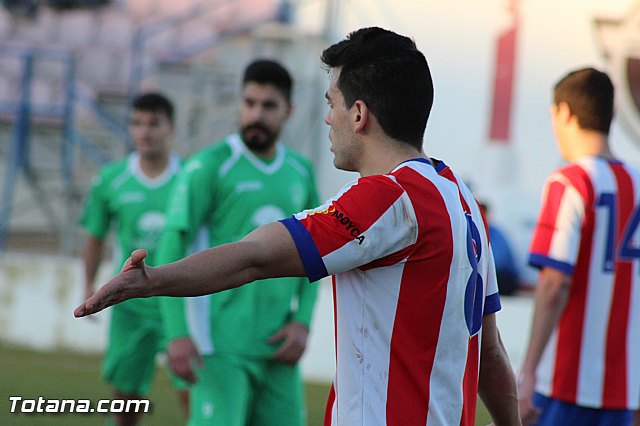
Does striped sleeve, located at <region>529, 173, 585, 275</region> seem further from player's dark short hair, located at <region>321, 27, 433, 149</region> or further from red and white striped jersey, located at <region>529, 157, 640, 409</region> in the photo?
player's dark short hair, located at <region>321, 27, 433, 149</region>

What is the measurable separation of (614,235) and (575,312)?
0.35 m

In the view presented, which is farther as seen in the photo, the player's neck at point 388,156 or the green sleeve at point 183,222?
the green sleeve at point 183,222

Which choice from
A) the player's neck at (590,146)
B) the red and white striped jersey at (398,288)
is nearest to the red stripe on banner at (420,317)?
the red and white striped jersey at (398,288)

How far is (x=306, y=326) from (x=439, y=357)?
255cm

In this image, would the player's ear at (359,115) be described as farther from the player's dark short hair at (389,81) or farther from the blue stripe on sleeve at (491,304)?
the blue stripe on sleeve at (491,304)

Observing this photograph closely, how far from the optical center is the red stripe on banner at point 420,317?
9.02ft

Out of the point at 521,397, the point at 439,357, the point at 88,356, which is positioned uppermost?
the point at 439,357

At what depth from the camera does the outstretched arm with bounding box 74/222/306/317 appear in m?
2.45

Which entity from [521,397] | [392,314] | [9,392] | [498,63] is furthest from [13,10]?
[392,314]

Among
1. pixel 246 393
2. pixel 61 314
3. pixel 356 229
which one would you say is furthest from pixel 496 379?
→ pixel 61 314

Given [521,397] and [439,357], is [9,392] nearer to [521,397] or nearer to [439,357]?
[521,397]

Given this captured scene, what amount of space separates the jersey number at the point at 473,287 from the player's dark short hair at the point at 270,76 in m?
2.77

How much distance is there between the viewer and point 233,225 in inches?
207

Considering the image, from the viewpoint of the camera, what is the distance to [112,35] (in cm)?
1449
